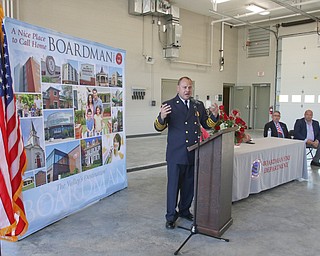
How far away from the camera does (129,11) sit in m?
9.95

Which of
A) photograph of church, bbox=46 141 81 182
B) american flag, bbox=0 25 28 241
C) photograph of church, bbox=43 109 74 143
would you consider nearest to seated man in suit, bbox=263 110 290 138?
photograph of church, bbox=46 141 81 182

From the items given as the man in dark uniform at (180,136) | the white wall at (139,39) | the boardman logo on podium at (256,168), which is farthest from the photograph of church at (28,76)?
the white wall at (139,39)

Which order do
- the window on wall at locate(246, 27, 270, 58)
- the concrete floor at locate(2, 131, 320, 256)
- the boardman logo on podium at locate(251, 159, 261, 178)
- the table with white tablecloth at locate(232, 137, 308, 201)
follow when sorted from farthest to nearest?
the window on wall at locate(246, 27, 270, 58) → the boardman logo on podium at locate(251, 159, 261, 178) → the table with white tablecloth at locate(232, 137, 308, 201) → the concrete floor at locate(2, 131, 320, 256)

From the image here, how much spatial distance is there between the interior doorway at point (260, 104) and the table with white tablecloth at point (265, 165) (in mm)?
8642

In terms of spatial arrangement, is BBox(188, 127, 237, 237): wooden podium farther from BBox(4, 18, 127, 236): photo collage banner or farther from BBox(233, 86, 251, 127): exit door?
BBox(233, 86, 251, 127): exit door

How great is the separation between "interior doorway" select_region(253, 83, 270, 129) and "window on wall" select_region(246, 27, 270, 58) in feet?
4.61

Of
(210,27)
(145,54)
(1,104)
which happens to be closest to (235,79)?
(210,27)

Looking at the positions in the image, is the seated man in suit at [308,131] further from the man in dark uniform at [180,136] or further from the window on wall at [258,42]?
the window on wall at [258,42]

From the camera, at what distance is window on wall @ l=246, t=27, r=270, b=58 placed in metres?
13.3

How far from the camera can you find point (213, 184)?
10.2ft

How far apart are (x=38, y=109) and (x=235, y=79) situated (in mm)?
12468

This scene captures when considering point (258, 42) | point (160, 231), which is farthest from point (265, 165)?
point (258, 42)

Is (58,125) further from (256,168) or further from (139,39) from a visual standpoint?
(139,39)

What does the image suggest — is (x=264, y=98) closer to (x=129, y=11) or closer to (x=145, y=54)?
(x=145, y=54)
